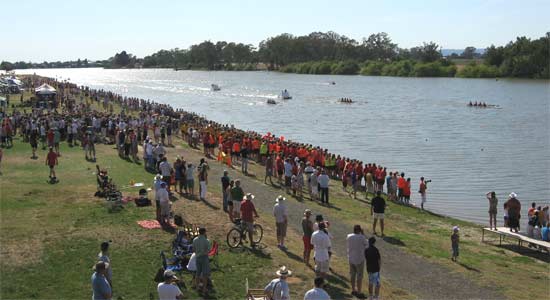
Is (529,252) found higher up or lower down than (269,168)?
lower down

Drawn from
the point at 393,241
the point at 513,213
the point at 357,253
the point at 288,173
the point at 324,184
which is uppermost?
the point at 357,253

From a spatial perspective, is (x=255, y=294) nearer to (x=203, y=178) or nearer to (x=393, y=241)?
(x=393, y=241)

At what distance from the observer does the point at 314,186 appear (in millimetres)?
20609

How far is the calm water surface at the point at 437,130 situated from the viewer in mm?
28438

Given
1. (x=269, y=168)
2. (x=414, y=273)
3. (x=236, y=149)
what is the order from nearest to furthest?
(x=414, y=273)
(x=269, y=168)
(x=236, y=149)

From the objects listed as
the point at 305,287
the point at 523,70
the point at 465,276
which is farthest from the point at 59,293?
the point at 523,70

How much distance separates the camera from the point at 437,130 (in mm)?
50156

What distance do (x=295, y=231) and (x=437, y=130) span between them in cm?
3714

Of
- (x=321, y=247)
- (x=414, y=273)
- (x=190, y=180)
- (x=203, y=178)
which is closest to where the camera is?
(x=321, y=247)

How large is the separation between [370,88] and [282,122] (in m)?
51.6

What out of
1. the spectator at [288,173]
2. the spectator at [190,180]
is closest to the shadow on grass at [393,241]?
the spectator at [288,173]

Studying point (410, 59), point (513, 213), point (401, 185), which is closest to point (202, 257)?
point (513, 213)

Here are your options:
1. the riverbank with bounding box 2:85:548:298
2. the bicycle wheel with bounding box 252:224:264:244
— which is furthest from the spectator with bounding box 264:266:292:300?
the bicycle wheel with bounding box 252:224:264:244

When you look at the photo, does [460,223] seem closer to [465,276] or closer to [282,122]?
[465,276]
